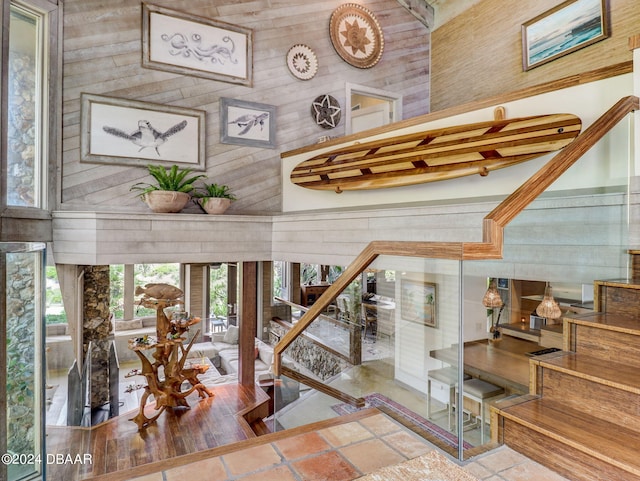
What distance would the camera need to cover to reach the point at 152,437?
4312 millimetres

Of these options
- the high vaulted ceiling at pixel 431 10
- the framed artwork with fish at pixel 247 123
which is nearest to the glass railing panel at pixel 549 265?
the framed artwork with fish at pixel 247 123

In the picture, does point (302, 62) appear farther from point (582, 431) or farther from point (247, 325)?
point (582, 431)

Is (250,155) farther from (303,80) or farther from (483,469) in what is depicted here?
(483,469)

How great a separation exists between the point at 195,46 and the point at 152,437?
4511mm

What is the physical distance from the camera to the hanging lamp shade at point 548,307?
1822 mm

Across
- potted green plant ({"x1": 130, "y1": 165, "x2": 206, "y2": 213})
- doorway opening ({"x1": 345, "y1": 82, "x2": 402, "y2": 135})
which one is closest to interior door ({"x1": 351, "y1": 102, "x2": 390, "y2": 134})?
doorway opening ({"x1": 345, "y1": 82, "x2": 402, "y2": 135})

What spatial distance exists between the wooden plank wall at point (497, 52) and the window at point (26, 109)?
490cm

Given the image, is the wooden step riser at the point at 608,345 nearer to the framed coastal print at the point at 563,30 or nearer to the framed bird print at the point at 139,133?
the framed coastal print at the point at 563,30

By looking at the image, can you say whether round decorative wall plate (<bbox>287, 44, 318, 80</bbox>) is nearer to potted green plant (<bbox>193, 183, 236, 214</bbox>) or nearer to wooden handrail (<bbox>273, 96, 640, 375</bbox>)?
potted green plant (<bbox>193, 183, 236, 214</bbox>)

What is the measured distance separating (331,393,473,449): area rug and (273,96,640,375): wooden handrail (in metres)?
0.52

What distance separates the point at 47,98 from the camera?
3863 mm

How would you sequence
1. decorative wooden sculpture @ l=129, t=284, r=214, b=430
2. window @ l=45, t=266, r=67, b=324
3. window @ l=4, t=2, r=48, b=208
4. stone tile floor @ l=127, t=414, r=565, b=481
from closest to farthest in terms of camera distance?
stone tile floor @ l=127, t=414, r=565, b=481 < window @ l=4, t=2, r=48, b=208 < window @ l=45, t=266, r=67, b=324 < decorative wooden sculpture @ l=129, t=284, r=214, b=430

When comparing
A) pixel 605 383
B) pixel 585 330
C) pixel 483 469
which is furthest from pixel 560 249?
pixel 483 469

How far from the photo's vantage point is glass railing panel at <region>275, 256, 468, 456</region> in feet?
4.90
